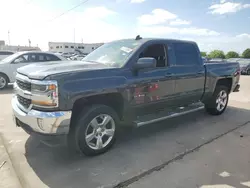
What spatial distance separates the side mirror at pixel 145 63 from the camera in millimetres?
3830

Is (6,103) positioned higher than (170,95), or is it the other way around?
(170,95)

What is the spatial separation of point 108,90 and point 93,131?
689mm

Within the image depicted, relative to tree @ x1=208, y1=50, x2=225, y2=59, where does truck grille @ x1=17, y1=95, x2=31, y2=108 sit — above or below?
below

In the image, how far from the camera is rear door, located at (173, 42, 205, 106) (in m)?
4.89

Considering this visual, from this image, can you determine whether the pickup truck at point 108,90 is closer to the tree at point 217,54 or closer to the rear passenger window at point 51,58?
the rear passenger window at point 51,58

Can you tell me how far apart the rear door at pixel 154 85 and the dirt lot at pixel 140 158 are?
0.68 meters

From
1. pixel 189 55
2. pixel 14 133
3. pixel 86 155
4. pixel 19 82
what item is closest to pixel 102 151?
pixel 86 155

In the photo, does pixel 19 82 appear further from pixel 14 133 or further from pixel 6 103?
pixel 6 103

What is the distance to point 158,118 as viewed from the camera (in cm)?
445

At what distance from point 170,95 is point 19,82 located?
280 cm

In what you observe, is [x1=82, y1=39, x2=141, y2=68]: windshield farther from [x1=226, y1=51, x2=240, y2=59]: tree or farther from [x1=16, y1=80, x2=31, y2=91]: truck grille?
[x1=226, y1=51, x2=240, y2=59]: tree

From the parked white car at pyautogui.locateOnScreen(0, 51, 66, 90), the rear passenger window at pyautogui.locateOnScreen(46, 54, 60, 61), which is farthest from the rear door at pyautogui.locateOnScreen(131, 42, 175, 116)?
the rear passenger window at pyautogui.locateOnScreen(46, 54, 60, 61)

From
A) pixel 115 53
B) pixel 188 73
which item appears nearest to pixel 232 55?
pixel 188 73

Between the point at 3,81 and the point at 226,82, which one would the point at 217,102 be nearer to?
the point at 226,82
